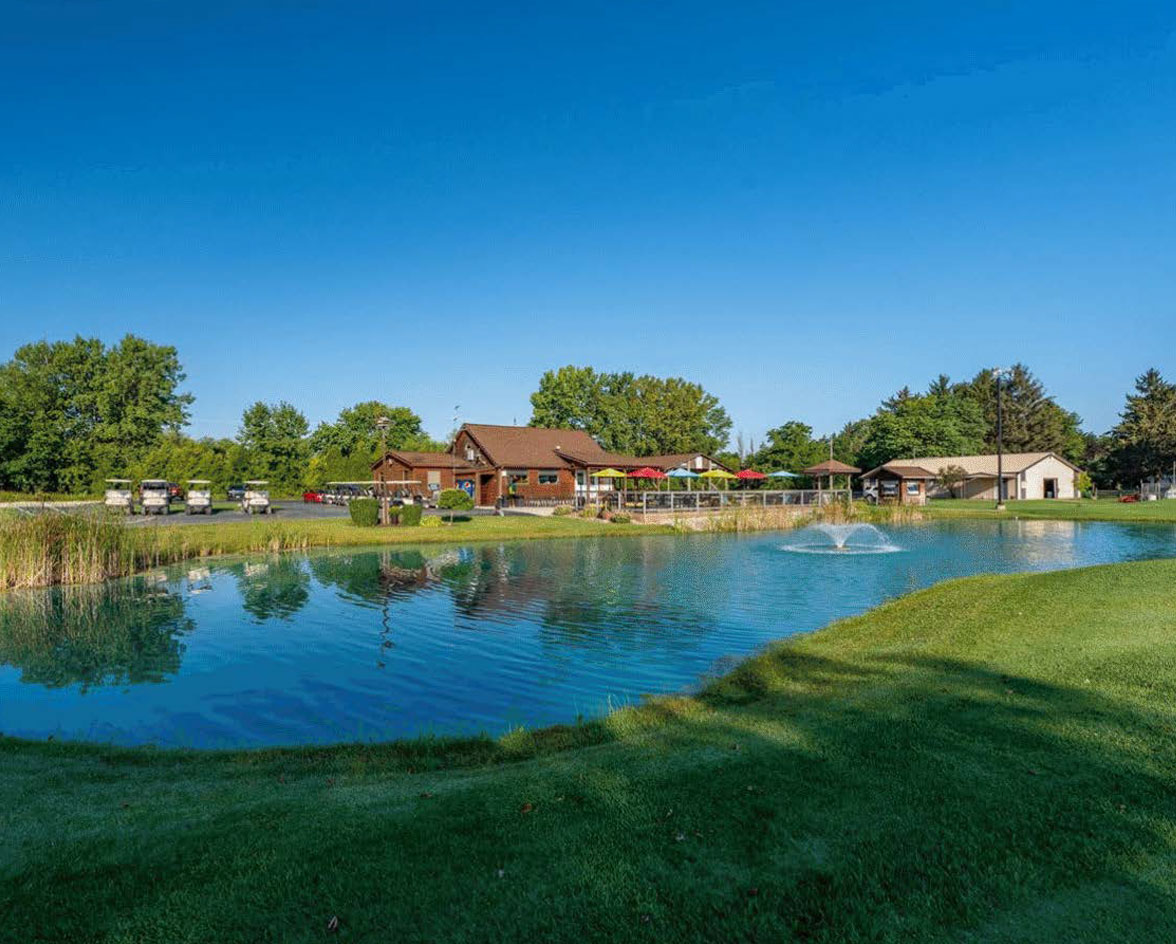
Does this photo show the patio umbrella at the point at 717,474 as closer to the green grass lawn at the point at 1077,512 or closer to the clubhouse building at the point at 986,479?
the green grass lawn at the point at 1077,512

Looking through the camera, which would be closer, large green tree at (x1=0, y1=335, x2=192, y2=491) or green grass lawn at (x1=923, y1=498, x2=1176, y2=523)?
green grass lawn at (x1=923, y1=498, x2=1176, y2=523)

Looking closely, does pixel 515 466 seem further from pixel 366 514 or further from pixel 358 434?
pixel 358 434

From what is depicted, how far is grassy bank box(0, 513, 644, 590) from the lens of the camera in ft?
63.7

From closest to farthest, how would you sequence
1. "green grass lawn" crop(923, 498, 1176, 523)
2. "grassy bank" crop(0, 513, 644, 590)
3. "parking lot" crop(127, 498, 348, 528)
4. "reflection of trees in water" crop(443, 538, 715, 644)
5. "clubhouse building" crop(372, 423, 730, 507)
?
"reflection of trees in water" crop(443, 538, 715, 644)
"grassy bank" crop(0, 513, 644, 590)
"parking lot" crop(127, 498, 348, 528)
"green grass lawn" crop(923, 498, 1176, 523)
"clubhouse building" crop(372, 423, 730, 507)

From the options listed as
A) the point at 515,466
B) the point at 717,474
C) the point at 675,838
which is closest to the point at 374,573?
the point at 675,838

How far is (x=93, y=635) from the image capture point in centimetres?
1441

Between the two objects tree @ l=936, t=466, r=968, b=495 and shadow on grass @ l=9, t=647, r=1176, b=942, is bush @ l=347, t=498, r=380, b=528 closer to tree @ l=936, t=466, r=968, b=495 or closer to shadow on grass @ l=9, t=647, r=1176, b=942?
shadow on grass @ l=9, t=647, r=1176, b=942

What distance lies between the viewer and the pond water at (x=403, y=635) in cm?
974

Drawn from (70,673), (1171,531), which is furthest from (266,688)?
(1171,531)

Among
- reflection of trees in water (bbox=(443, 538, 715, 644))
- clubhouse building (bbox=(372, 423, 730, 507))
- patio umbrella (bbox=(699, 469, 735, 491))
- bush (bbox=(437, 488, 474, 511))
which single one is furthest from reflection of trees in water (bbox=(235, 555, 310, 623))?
patio umbrella (bbox=(699, 469, 735, 491))

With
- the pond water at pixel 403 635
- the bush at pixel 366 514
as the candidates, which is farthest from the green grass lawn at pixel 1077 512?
the bush at pixel 366 514

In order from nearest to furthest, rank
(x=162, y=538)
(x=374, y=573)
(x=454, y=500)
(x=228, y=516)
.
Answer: (x=374, y=573) < (x=162, y=538) < (x=228, y=516) < (x=454, y=500)

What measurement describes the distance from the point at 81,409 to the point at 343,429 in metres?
22.6

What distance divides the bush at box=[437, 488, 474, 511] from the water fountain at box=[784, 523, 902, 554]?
19174 millimetres
